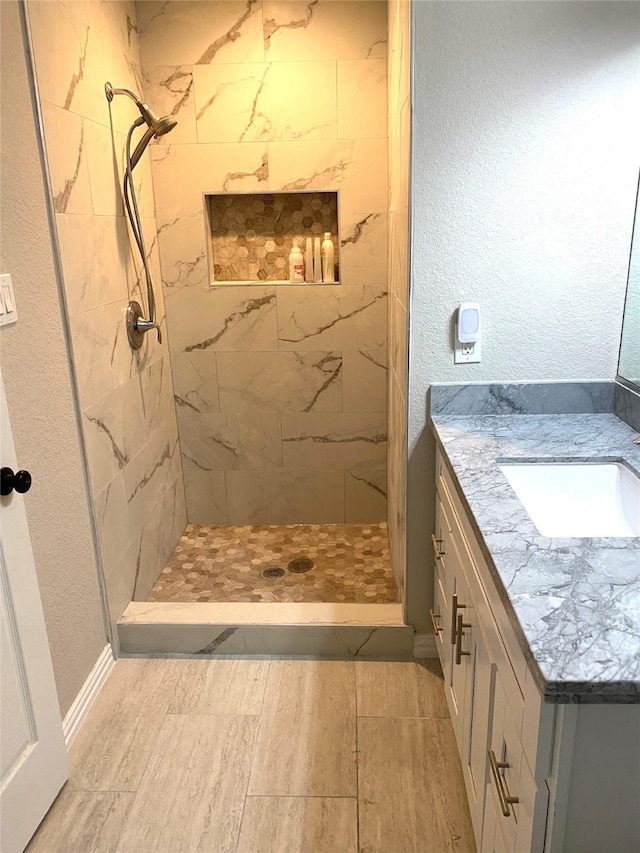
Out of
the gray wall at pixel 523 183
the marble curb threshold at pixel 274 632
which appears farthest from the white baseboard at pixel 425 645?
the gray wall at pixel 523 183

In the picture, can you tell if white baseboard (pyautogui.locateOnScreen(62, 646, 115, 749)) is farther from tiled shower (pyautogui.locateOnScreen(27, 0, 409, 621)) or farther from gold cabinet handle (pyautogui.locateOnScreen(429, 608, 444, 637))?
gold cabinet handle (pyautogui.locateOnScreen(429, 608, 444, 637))

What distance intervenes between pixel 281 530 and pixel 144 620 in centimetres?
105

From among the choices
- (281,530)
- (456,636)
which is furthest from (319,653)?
Answer: (281,530)

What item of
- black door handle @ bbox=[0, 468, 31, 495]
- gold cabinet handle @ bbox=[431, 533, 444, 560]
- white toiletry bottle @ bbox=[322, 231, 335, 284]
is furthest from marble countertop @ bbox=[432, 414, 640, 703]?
white toiletry bottle @ bbox=[322, 231, 335, 284]

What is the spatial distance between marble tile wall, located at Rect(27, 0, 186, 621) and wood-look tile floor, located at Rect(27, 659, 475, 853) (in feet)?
1.53

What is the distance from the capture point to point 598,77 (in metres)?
1.75

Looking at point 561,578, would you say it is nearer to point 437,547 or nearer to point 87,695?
point 437,547

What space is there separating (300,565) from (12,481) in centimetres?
162

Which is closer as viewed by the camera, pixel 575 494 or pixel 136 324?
pixel 575 494

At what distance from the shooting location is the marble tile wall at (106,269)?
1.97m

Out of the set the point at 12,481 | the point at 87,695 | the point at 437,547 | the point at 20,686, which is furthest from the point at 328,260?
the point at 20,686

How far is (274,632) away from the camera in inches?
90.2

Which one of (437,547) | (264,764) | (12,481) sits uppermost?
(12,481)

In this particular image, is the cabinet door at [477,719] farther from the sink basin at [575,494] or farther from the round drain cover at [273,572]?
the round drain cover at [273,572]
